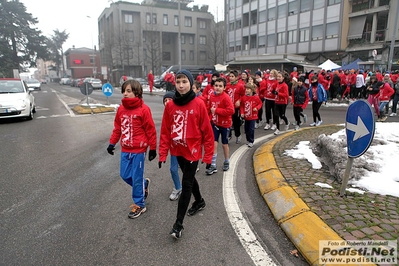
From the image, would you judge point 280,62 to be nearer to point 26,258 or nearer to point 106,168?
point 106,168

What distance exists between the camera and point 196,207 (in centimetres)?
382

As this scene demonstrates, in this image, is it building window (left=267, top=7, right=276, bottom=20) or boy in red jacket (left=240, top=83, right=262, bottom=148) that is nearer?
boy in red jacket (left=240, top=83, right=262, bottom=148)

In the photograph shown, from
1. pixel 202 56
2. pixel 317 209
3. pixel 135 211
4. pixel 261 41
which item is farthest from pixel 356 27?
pixel 135 211

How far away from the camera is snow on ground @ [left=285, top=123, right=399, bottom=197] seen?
398cm

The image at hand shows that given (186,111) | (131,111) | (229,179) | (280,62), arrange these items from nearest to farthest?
1. (186,111)
2. (131,111)
3. (229,179)
4. (280,62)

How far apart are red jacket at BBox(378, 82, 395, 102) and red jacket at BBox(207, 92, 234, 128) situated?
9.04m

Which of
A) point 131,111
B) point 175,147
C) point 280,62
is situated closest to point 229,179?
point 175,147

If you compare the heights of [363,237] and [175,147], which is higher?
[175,147]

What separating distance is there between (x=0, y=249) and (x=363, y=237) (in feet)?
12.3

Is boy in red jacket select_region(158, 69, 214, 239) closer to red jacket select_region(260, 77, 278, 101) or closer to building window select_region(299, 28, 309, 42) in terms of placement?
red jacket select_region(260, 77, 278, 101)

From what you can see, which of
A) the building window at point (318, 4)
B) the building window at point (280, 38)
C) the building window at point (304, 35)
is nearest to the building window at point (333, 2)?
the building window at point (318, 4)

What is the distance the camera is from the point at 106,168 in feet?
18.7

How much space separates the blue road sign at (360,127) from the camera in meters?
3.34

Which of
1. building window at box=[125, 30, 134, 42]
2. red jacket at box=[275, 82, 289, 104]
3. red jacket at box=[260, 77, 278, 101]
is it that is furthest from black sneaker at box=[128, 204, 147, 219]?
building window at box=[125, 30, 134, 42]
